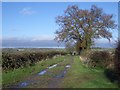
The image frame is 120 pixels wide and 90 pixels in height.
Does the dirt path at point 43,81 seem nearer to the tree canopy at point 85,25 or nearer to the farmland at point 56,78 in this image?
the farmland at point 56,78

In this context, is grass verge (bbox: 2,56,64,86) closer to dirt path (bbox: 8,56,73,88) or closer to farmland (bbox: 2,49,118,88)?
farmland (bbox: 2,49,118,88)

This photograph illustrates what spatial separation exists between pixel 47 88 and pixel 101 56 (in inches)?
500

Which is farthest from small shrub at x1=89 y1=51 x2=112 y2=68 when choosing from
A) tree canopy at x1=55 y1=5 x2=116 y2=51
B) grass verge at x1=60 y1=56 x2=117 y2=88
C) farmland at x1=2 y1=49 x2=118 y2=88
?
tree canopy at x1=55 y1=5 x2=116 y2=51

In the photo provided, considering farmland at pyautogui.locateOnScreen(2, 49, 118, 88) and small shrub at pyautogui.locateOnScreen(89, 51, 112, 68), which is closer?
farmland at pyautogui.locateOnScreen(2, 49, 118, 88)

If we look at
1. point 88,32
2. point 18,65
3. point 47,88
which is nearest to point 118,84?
point 47,88

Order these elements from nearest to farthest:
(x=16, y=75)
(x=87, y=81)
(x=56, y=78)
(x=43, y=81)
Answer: (x=87, y=81)
(x=43, y=81)
(x=56, y=78)
(x=16, y=75)

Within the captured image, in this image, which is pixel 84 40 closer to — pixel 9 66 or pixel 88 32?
pixel 88 32

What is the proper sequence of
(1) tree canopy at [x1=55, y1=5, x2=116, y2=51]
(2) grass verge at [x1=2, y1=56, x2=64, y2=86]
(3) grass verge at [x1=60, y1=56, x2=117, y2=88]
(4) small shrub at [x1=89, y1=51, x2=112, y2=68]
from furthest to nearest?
(1) tree canopy at [x1=55, y1=5, x2=116, y2=51] < (4) small shrub at [x1=89, y1=51, x2=112, y2=68] < (2) grass verge at [x1=2, y1=56, x2=64, y2=86] < (3) grass verge at [x1=60, y1=56, x2=117, y2=88]

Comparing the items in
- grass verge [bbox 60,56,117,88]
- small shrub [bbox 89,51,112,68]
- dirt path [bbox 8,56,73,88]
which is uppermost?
small shrub [bbox 89,51,112,68]

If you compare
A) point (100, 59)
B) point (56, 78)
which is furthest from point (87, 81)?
point (100, 59)

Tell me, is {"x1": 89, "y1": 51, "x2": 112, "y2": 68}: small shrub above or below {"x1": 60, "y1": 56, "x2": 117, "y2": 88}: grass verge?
above

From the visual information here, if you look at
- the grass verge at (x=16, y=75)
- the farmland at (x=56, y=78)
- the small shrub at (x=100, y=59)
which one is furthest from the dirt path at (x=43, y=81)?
the small shrub at (x=100, y=59)

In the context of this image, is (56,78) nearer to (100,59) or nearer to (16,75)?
(16,75)

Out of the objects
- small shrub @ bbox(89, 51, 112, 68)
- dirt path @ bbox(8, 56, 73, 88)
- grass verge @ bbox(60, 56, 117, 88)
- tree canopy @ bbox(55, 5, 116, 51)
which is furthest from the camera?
tree canopy @ bbox(55, 5, 116, 51)
